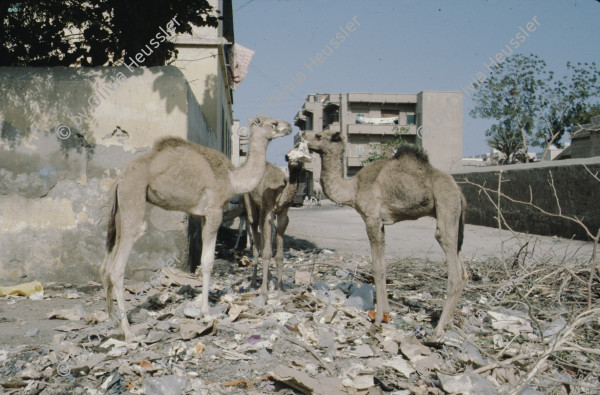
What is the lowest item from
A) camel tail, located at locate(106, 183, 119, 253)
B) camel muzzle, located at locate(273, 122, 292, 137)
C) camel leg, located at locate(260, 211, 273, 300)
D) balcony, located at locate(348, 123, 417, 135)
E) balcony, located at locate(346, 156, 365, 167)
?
camel leg, located at locate(260, 211, 273, 300)

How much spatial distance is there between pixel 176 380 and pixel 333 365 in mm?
1408

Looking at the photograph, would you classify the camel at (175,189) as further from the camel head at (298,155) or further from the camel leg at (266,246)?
the camel leg at (266,246)

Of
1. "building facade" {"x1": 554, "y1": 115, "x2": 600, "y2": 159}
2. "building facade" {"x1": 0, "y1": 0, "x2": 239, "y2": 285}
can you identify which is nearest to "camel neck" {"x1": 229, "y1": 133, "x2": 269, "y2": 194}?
"building facade" {"x1": 0, "y1": 0, "x2": 239, "y2": 285}

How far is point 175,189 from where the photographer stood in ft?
18.2

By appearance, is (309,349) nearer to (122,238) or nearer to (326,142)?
(122,238)

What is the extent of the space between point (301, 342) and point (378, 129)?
187ft

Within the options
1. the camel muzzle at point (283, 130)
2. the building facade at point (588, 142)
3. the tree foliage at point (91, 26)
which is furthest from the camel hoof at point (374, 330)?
the building facade at point (588, 142)

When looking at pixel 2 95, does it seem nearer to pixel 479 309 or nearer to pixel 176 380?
pixel 176 380

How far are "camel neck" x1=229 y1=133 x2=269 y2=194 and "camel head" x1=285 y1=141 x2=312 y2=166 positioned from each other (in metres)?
0.33

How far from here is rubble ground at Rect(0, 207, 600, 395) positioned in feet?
13.0

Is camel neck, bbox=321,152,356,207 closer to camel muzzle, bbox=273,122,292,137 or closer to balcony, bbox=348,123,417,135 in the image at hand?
camel muzzle, bbox=273,122,292,137

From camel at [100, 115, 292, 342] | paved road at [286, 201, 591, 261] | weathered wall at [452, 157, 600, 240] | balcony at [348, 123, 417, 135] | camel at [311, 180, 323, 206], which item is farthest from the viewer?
balcony at [348, 123, 417, 135]

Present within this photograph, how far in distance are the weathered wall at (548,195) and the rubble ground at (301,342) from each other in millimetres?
4055

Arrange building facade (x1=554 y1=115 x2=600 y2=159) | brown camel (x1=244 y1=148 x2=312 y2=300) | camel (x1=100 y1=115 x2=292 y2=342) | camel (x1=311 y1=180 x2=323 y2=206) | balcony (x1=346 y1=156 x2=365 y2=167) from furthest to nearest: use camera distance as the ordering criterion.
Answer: balcony (x1=346 y1=156 x2=365 y2=167)
building facade (x1=554 y1=115 x2=600 y2=159)
camel (x1=311 y1=180 x2=323 y2=206)
brown camel (x1=244 y1=148 x2=312 y2=300)
camel (x1=100 y1=115 x2=292 y2=342)
